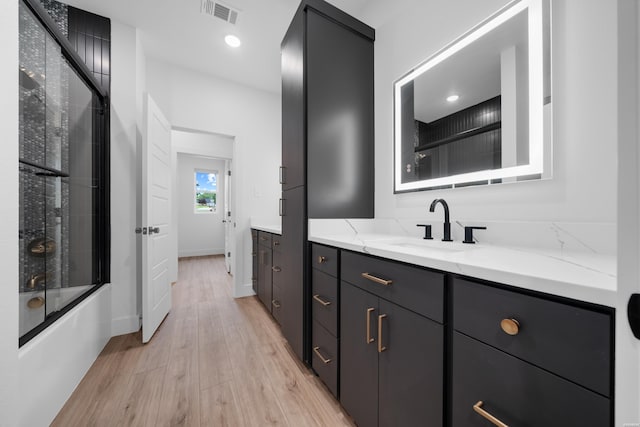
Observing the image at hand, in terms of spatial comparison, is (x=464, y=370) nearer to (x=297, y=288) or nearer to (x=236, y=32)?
(x=297, y=288)

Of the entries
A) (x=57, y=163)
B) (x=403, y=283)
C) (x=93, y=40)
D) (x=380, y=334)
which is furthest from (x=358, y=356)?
(x=93, y=40)

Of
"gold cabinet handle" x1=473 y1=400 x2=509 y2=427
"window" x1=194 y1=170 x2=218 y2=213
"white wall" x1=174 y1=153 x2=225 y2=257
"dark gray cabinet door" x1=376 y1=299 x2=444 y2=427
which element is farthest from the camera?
"window" x1=194 y1=170 x2=218 y2=213

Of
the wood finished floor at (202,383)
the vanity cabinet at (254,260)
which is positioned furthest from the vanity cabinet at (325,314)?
the vanity cabinet at (254,260)

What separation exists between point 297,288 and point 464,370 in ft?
3.63

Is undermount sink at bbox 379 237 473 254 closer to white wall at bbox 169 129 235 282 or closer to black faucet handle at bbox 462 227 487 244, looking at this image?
black faucet handle at bbox 462 227 487 244

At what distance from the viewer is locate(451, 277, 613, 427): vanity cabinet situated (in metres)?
0.42

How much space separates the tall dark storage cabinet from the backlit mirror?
0.93ft

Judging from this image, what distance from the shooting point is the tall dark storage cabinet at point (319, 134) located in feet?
4.89

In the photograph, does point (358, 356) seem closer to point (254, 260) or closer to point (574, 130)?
point (574, 130)

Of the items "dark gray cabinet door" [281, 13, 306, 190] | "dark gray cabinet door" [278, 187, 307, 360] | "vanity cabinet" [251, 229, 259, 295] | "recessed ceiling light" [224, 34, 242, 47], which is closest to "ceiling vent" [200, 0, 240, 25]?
"recessed ceiling light" [224, 34, 242, 47]

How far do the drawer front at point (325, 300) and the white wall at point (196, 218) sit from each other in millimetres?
5135

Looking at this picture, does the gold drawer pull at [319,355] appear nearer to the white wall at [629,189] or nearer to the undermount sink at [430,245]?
the undermount sink at [430,245]

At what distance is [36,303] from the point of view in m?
1.25

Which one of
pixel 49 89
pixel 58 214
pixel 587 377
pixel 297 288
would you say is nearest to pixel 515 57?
pixel 587 377
